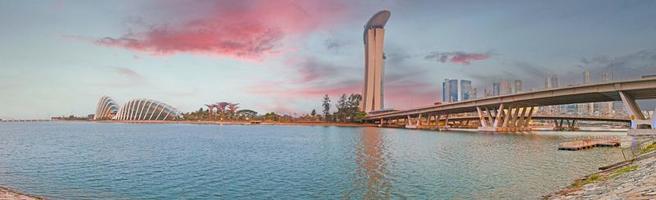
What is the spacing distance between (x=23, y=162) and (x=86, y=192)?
1961 cm

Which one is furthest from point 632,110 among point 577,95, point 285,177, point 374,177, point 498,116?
point 285,177

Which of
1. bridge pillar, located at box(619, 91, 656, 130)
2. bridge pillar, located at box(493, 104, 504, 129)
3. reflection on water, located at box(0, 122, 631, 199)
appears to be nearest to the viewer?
reflection on water, located at box(0, 122, 631, 199)

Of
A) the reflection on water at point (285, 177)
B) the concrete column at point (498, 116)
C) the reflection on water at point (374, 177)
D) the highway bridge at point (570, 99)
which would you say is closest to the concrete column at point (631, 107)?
the highway bridge at point (570, 99)

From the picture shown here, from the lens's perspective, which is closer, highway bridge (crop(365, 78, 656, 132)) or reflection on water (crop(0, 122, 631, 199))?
reflection on water (crop(0, 122, 631, 199))

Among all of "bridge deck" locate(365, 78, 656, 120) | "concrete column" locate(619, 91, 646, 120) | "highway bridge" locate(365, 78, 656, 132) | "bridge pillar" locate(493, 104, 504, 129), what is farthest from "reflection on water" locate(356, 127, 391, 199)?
"bridge pillar" locate(493, 104, 504, 129)

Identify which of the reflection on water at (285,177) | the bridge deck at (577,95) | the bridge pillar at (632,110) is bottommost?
the reflection on water at (285,177)

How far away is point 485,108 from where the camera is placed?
139 meters

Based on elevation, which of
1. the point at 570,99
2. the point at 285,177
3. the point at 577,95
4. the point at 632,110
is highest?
the point at 577,95

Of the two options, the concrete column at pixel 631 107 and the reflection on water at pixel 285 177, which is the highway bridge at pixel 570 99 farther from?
the reflection on water at pixel 285 177

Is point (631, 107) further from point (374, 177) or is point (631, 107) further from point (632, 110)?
point (374, 177)

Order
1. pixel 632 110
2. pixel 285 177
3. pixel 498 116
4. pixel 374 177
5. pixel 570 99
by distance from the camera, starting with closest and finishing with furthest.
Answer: pixel 285 177 → pixel 374 177 → pixel 632 110 → pixel 570 99 → pixel 498 116

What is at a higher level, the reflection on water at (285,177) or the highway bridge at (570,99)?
the highway bridge at (570,99)

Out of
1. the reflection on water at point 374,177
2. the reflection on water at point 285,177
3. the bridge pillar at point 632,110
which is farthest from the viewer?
the bridge pillar at point 632,110

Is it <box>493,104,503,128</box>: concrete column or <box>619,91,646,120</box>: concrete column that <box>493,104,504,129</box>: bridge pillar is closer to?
<box>493,104,503,128</box>: concrete column
